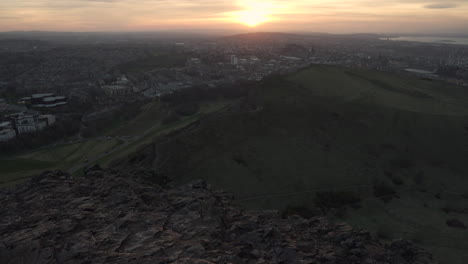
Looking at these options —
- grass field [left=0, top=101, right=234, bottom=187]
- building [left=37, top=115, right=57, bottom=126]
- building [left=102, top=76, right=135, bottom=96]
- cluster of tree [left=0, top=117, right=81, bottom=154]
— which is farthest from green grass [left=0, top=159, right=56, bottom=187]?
building [left=102, top=76, right=135, bottom=96]

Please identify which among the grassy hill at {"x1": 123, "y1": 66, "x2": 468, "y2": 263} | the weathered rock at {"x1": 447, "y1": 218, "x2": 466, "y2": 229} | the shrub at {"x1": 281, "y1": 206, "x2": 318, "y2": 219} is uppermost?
the grassy hill at {"x1": 123, "y1": 66, "x2": 468, "y2": 263}

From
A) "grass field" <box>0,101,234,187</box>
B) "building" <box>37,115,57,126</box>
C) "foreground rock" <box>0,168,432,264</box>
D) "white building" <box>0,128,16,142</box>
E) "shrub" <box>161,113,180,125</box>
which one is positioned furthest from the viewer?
"building" <box>37,115,57,126</box>

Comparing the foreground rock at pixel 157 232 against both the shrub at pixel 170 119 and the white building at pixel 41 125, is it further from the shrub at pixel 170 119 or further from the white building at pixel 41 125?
the white building at pixel 41 125

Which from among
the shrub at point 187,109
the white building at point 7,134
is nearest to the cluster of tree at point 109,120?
the shrub at point 187,109

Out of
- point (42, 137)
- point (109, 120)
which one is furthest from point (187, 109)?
point (42, 137)

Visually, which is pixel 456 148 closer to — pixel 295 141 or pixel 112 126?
pixel 295 141

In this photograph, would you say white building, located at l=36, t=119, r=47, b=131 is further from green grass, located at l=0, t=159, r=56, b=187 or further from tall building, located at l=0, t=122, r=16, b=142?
green grass, located at l=0, t=159, r=56, b=187

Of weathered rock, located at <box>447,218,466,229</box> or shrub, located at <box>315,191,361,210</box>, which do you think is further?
shrub, located at <box>315,191,361,210</box>
